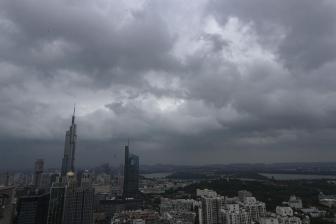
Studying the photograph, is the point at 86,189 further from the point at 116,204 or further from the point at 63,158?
the point at 63,158

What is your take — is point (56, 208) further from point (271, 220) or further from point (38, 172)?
point (38, 172)

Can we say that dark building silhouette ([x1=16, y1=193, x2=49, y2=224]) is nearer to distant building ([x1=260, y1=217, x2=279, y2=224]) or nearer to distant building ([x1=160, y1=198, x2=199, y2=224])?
distant building ([x1=160, y1=198, x2=199, y2=224])

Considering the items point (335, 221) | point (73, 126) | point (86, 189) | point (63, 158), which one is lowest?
point (335, 221)

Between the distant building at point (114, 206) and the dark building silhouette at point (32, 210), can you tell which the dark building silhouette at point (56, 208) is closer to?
the dark building silhouette at point (32, 210)

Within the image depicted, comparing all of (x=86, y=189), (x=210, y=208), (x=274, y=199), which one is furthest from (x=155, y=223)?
(x=274, y=199)

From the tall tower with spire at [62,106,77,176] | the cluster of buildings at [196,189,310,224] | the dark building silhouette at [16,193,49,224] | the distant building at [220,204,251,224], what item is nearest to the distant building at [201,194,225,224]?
the cluster of buildings at [196,189,310,224]

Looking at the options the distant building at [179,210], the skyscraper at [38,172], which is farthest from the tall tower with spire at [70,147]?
the distant building at [179,210]
